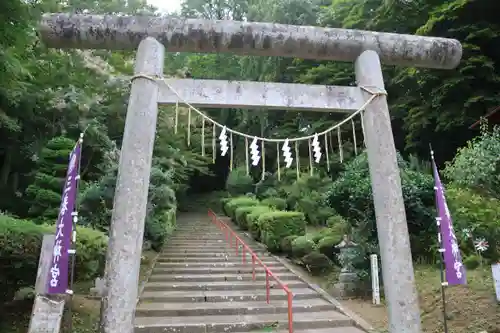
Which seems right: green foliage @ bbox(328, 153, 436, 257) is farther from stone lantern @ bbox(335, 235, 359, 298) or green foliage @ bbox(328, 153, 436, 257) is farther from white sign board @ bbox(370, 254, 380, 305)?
white sign board @ bbox(370, 254, 380, 305)

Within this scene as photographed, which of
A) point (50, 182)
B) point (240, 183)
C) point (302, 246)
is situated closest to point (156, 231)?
point (50, 182)

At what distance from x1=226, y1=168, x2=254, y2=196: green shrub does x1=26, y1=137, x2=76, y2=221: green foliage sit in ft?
46.8

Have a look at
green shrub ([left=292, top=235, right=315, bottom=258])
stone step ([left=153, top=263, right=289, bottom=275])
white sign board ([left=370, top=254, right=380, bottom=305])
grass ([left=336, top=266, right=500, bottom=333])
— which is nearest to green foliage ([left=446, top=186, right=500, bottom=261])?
grass ([left=336, top=266, right=500, bottom=333])

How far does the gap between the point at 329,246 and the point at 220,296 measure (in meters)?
3.25

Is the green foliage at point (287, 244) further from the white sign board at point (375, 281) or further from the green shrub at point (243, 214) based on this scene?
the green shrub at point (243, 214)

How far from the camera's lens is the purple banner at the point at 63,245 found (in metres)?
4.54

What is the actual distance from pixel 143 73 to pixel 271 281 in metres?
6.80

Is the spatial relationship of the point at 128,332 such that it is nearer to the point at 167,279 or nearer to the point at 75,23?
the point at 75,23

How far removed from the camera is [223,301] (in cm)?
825

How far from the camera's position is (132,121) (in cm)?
419

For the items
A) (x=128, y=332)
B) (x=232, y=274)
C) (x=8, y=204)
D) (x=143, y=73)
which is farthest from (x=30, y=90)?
(x=128, y=332)

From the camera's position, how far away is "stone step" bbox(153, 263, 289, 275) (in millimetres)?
10352

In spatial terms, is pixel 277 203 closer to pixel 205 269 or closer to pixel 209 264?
pixel 209 264

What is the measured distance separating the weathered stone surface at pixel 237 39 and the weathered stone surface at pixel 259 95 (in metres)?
0.50
